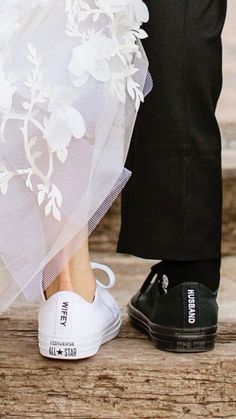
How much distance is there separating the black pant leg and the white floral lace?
7cm

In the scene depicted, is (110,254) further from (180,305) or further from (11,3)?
(11,3)

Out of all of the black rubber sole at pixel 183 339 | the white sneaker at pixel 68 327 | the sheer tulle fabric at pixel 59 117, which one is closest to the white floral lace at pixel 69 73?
the sheer tulle fabric at pixel 59 117

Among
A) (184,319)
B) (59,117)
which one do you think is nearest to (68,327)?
(184,319)

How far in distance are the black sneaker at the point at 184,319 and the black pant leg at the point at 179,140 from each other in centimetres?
5

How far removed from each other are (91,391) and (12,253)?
0.77 feet

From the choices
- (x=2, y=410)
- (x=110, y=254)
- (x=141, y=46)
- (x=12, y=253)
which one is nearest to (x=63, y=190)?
(x=12, y=253)

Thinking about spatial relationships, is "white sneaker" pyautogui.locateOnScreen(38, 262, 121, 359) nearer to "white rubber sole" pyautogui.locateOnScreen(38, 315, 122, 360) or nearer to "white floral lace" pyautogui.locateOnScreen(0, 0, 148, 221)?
"white rubber sole" pyautogui.locateOnScreen(38, 315, 122, 360)

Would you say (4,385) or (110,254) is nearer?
(4,385)

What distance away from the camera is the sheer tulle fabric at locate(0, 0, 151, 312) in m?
1.10

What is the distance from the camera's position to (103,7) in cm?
111

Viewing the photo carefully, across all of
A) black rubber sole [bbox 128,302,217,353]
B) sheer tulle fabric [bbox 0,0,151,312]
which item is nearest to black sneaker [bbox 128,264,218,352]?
black rubber sole [bbox 128,302,217,353]

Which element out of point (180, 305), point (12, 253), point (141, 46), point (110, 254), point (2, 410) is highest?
point (141, 46)

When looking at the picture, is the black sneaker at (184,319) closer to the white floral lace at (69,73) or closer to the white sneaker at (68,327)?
the white sneaker at (68,327)

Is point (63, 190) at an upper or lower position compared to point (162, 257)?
upper
